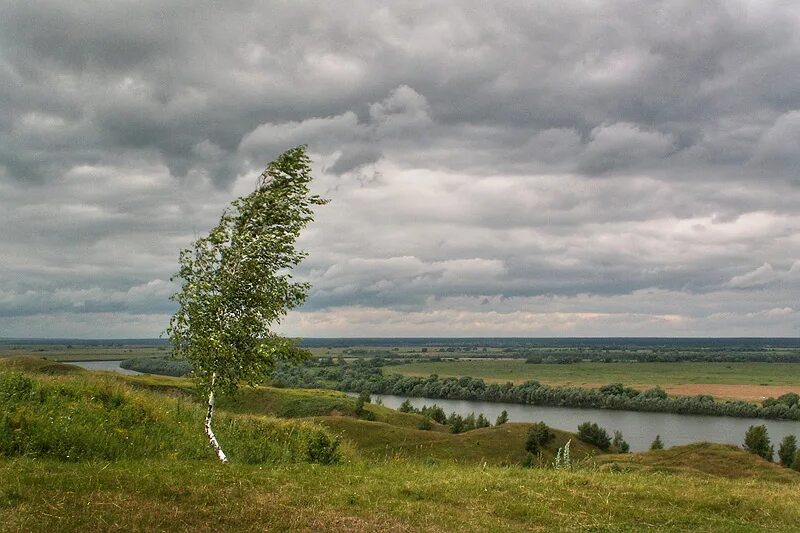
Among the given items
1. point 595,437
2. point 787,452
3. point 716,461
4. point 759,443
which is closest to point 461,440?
point 595,437

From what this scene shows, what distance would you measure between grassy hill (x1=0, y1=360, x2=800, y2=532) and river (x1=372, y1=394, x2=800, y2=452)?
93166 millimetres

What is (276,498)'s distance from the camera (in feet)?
40.9

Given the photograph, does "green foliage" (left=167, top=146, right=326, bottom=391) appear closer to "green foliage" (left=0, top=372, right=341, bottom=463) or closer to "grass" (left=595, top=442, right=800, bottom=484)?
"green foliage" (left=0, top=372, right=341, bottom=463)

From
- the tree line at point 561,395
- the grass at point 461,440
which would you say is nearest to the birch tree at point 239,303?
the grass at point 461,440

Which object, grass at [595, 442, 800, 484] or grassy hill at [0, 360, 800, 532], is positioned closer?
grassy hill at [0, 360, 800, 532]

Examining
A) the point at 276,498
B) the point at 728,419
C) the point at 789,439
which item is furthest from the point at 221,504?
the point at 728,419

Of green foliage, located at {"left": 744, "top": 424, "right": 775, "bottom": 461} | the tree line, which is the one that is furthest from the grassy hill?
the tree line

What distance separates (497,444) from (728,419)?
98.7 metres

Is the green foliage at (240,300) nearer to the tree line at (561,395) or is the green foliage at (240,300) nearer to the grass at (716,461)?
the grass at (716,461)

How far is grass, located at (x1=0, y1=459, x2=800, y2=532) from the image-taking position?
422 inches

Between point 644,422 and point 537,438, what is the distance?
74471 millimetres

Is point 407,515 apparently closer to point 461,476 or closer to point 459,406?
point 461,476

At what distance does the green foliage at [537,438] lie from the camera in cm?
7188

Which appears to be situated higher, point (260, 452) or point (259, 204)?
point (259, 204)
